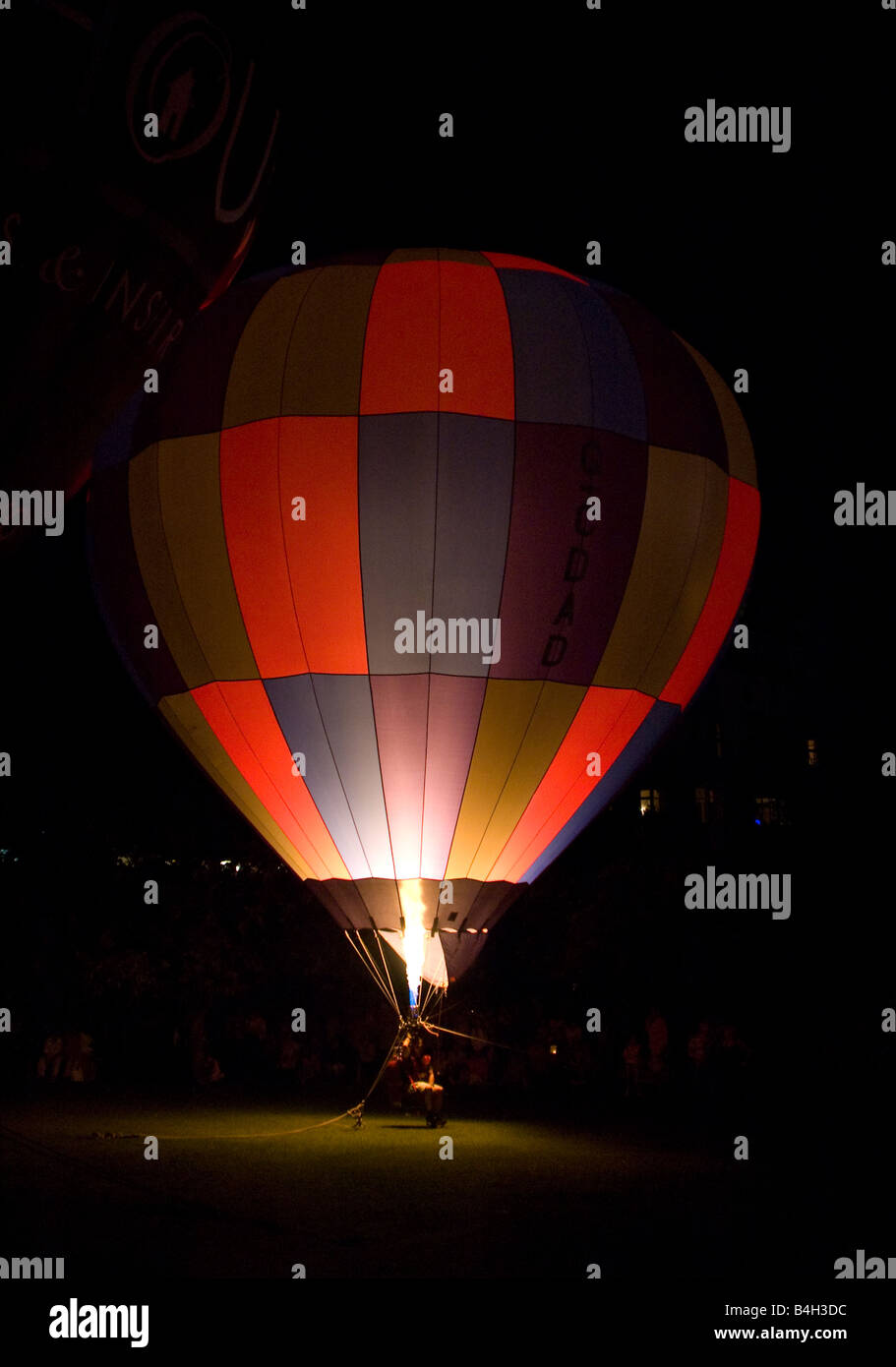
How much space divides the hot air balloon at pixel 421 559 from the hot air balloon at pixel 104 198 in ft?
2.37

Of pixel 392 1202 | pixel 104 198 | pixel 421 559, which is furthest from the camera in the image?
pixel 104 198

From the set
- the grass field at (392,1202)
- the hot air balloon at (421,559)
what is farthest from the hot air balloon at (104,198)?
the grass field at (392,1202)

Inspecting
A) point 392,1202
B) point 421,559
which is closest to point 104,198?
point 421,559

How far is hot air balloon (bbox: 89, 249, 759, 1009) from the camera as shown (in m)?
10.6

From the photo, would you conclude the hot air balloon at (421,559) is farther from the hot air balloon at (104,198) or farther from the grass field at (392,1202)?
the grass field at (392,1202)

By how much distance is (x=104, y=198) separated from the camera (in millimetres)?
11336

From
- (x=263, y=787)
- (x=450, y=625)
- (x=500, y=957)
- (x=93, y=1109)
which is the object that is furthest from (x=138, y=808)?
(x=450, y=625)

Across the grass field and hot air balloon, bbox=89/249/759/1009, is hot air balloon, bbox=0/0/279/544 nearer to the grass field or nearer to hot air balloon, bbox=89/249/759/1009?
hot air balloon, bbox=89/249/759/1009

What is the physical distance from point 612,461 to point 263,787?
347 centimetres

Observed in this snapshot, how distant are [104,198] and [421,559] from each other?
3.69 m

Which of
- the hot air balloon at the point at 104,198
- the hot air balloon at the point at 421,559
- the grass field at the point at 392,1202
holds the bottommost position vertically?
the grass field at the point at 392,1202

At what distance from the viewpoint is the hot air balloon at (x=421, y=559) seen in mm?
10555

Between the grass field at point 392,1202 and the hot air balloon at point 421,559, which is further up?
the hot air balloon at point 421,559

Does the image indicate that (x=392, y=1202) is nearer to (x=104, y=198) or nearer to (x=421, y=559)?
(x=421, y=559)
